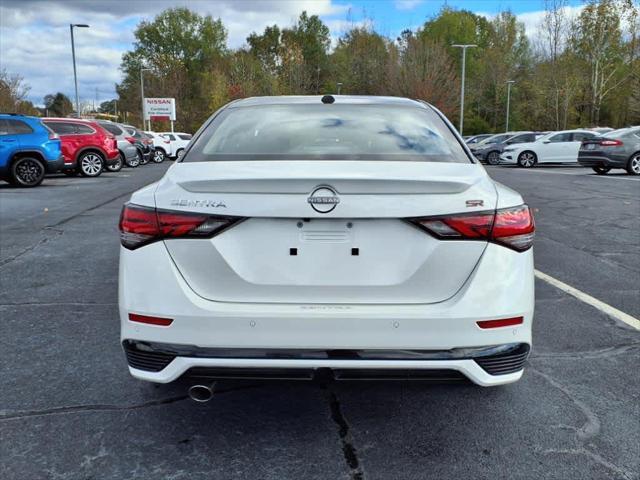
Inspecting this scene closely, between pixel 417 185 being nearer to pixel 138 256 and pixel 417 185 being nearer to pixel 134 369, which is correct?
pixel 138 256

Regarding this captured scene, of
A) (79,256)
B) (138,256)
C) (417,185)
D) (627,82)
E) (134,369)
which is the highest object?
(627,82)

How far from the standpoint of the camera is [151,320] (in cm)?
255

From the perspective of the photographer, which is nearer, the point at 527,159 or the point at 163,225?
the point at 163,225

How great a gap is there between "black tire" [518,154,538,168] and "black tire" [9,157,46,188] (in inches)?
775

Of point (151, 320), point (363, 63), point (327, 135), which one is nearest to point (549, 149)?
point (327, 135)

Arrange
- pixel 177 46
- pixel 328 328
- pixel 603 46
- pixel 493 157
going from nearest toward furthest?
pixel 328 328, pixel 493 157, pixel 603 46, pixel 177 46

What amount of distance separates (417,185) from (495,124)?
66070 millimetres

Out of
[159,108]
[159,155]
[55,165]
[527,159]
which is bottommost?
[159,155]

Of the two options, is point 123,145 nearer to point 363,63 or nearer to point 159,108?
point 159,108

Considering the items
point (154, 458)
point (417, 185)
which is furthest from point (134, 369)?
point (417, 185)

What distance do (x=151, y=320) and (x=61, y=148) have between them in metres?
16.8

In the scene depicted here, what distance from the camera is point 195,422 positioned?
305 centimetres

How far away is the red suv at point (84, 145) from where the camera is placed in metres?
18.8

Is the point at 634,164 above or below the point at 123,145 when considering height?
below
